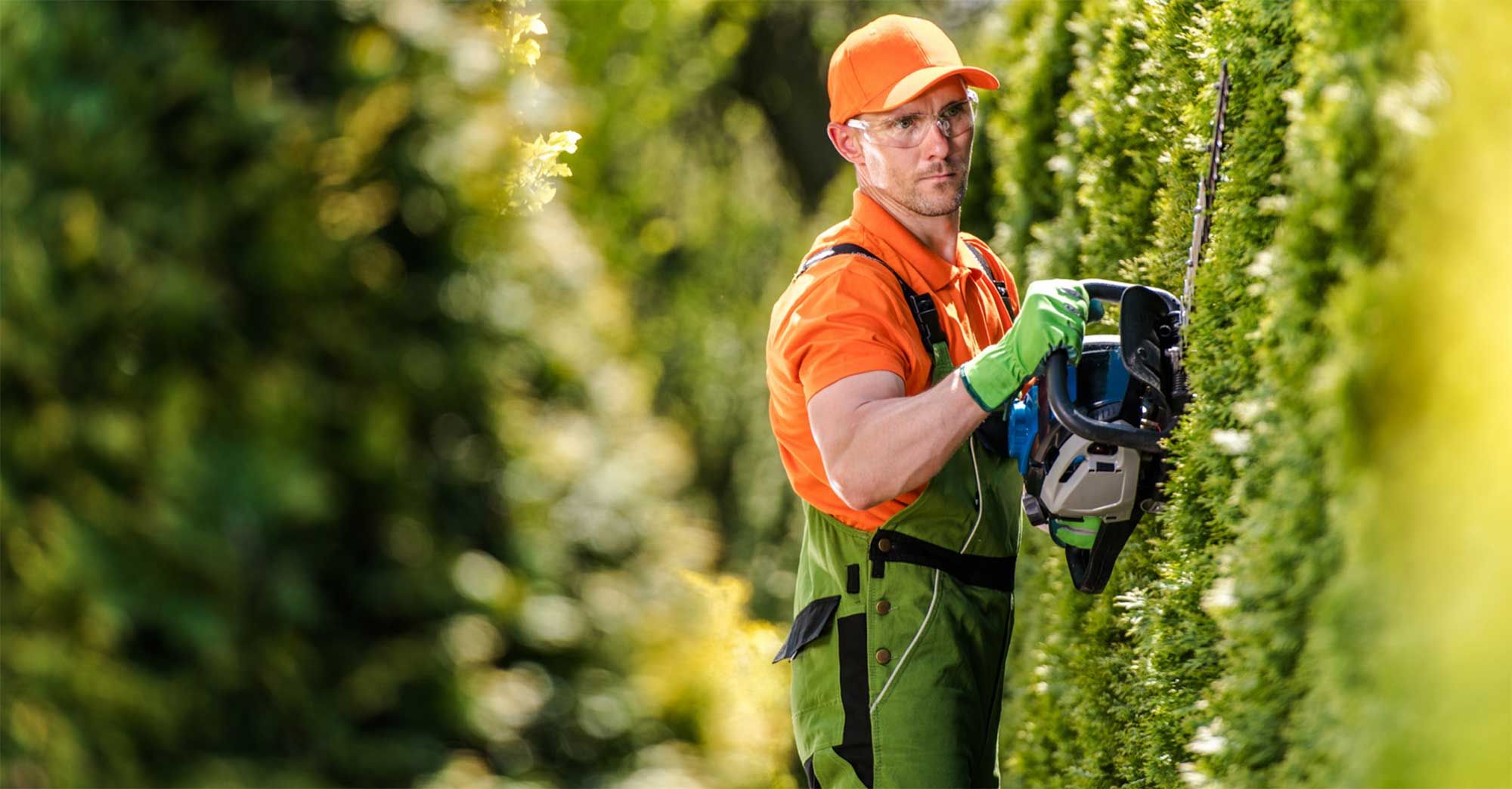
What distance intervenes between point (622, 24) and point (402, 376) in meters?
9.73

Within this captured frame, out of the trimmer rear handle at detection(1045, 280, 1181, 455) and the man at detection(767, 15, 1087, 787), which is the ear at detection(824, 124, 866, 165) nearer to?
the man at detection(767, 15, 1087, 787)

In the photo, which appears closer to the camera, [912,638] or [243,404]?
[243,404]

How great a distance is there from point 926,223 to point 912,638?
97 cm

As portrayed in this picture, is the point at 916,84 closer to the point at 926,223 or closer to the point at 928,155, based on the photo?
the point at 928,155

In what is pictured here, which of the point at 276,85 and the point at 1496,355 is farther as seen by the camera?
the point at 276,85

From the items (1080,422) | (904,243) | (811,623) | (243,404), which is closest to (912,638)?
(811,623)

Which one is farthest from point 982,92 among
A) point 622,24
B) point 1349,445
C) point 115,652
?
point 622,24

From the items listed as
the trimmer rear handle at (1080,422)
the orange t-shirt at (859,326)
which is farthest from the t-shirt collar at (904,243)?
the trimmer rear handle at (1080,422)

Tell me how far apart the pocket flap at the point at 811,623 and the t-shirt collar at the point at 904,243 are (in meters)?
0.76

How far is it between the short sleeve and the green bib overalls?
0.17m

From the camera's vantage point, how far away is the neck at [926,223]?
3.25 meters

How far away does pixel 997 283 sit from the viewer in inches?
141

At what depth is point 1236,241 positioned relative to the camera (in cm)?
259

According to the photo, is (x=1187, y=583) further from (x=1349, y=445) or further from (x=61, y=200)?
(x=61, y=200)
